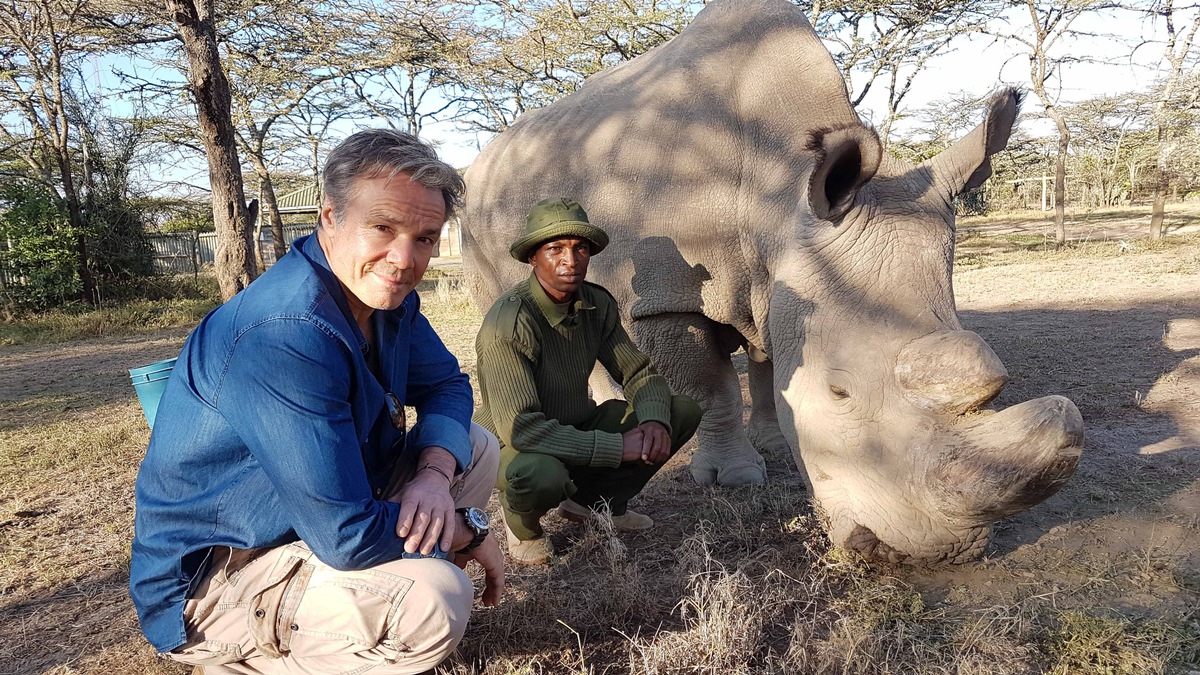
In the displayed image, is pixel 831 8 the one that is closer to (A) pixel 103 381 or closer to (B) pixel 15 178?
(A) pixel 103 381

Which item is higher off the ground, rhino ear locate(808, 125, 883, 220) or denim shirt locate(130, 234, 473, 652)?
rhino ear locate(808, 125, 883, 220)

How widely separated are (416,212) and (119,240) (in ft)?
45.9

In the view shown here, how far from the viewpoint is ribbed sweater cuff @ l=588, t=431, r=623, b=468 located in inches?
125

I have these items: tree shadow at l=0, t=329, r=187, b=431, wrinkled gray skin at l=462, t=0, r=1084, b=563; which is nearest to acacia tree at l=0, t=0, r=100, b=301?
tree shadow at l=0, t=329, r=187, b=431

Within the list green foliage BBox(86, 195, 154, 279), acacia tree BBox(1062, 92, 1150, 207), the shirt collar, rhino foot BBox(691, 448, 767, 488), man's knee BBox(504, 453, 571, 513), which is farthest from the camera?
Result: acacia tree BBox(1062, 92, 1150, 207)

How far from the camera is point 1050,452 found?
2375mm

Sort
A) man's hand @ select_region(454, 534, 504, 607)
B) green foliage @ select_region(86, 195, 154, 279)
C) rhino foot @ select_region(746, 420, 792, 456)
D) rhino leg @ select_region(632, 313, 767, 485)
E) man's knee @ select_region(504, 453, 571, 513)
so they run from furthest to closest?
green foliage @ select_region(86, 195, 154, 279)
rhino foot @ select_region(746, 420, 792, 456)
rhino leg @ select_region(632, 313, 767, 485)
man's knee @ select_region(504, 453, 571, 513)
man's hand @ select_region(454, 534, 504, 607)

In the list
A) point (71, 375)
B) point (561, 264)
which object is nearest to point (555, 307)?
point (561, 264)

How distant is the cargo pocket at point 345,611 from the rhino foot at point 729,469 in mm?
2454

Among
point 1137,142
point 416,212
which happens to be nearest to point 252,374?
point 416,212

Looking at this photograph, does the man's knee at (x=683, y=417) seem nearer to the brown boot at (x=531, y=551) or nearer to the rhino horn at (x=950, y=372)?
the brown boot at (x=531, y=551)

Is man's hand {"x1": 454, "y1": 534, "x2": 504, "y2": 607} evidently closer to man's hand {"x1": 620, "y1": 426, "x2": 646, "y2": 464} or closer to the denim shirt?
the denim shirt

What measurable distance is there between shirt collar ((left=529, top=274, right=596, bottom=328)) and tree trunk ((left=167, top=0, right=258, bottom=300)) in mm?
4351

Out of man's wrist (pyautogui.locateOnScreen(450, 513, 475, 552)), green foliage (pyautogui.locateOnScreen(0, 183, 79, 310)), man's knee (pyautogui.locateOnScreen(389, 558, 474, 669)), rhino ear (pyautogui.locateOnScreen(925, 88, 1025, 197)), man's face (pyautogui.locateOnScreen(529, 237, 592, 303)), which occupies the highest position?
green foliage (pyautogui.locateOnScreen(0, 183, 79, 310))
